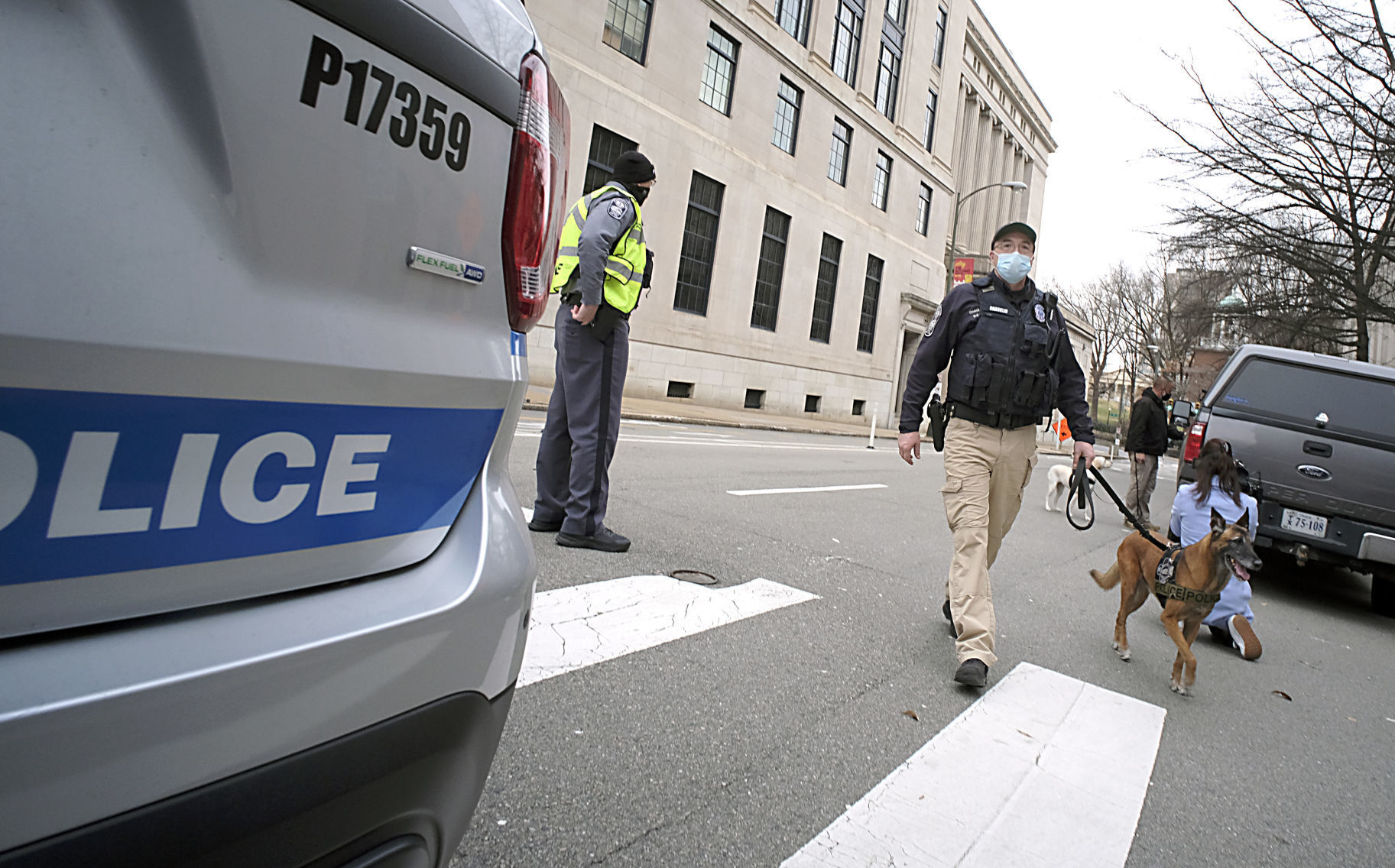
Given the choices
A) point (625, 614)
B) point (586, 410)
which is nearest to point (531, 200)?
point (625, 614)

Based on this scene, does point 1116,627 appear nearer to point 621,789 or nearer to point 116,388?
point 621,789

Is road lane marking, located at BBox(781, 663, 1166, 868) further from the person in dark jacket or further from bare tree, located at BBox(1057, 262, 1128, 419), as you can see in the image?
bare tree, located at BBox(1057, 262, 1128, 419)

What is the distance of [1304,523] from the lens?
6.22 metres

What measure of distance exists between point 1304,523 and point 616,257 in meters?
5.73

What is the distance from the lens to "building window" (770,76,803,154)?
2645 centimetres

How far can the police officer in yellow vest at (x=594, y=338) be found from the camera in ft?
13.6

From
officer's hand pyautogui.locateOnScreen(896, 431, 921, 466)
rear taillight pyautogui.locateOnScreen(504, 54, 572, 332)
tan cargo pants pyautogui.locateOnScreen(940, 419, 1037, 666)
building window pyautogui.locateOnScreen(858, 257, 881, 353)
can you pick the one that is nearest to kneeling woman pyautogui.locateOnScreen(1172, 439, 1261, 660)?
tan cargo pants pyautogui.locateOnScreen(940, 419, 1037, 666)

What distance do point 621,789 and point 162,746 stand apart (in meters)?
1.56

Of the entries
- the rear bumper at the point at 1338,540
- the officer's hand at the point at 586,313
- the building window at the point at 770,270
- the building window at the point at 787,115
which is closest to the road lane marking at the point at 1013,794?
the officer's hand at the point at 586,313

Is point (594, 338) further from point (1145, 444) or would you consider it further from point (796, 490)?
point (1145, 444)

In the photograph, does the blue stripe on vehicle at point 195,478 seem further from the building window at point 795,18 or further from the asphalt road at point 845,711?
the building window at point 795,18

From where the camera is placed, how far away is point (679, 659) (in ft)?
10.2

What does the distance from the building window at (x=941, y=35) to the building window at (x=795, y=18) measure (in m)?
11.5

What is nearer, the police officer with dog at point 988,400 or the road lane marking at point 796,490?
the police officer with dog at point 988,400
